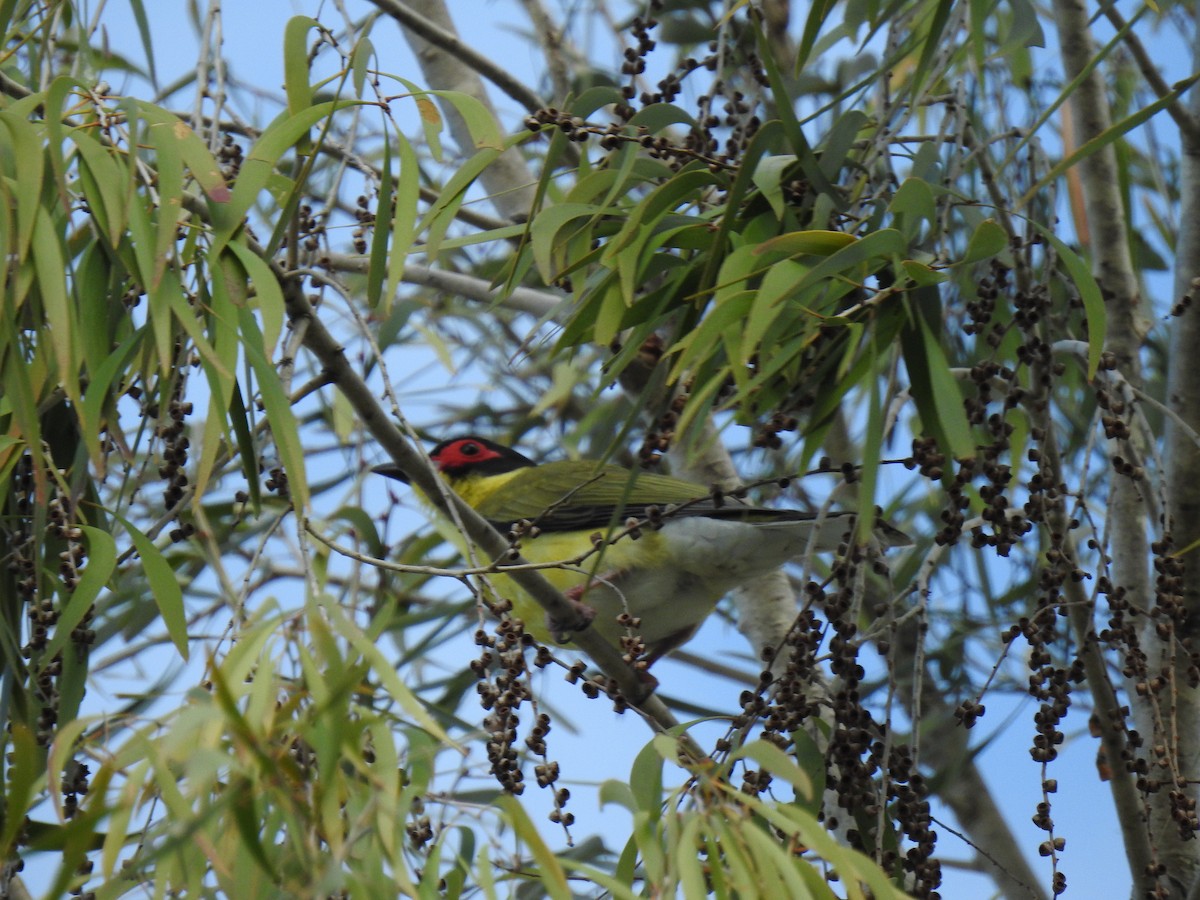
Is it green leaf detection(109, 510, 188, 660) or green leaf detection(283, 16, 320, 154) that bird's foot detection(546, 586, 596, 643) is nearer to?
green leaf detection(109, 510, 188, 660)

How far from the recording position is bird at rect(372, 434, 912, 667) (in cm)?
352

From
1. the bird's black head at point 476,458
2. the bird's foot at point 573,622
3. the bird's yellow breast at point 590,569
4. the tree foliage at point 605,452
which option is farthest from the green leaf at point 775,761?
the bird's black head at point 476,458

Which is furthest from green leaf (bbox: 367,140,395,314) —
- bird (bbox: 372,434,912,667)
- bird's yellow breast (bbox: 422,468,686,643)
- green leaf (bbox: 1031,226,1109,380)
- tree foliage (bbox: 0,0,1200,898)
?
bird's yellow breast (bbox: 422,468,686,643)

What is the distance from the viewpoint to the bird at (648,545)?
3.52 metres

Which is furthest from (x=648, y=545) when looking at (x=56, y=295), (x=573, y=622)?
(x=56, y=295)

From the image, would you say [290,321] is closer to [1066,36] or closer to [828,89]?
[1066,36]

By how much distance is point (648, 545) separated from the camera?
12.4 feet

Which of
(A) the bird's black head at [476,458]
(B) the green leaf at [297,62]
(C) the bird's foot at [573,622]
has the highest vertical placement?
(A) the bird's black head at [476,458]

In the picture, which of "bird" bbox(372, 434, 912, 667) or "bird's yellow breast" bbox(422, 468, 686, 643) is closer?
"bird" bbox(372, 434, 912, 667)

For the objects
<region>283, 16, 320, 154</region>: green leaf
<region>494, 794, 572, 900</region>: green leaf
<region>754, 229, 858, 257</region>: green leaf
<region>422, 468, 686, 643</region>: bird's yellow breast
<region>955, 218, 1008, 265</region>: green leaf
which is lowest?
<region>494, 794, 572, 900</region>: green leaf

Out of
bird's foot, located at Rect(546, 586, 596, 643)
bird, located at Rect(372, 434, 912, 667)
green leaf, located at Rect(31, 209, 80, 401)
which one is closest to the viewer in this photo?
green leaf, located at Rect(31, 209, 80, 401)

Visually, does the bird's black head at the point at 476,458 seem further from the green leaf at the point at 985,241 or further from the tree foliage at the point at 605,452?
the green leaf at the point at 985,241

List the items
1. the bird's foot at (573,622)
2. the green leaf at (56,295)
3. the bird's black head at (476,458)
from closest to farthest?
the green leaf at (56,295) → the bird's foot at (573,622) → the bird's black head at (476,458)

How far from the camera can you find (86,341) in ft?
6.20
